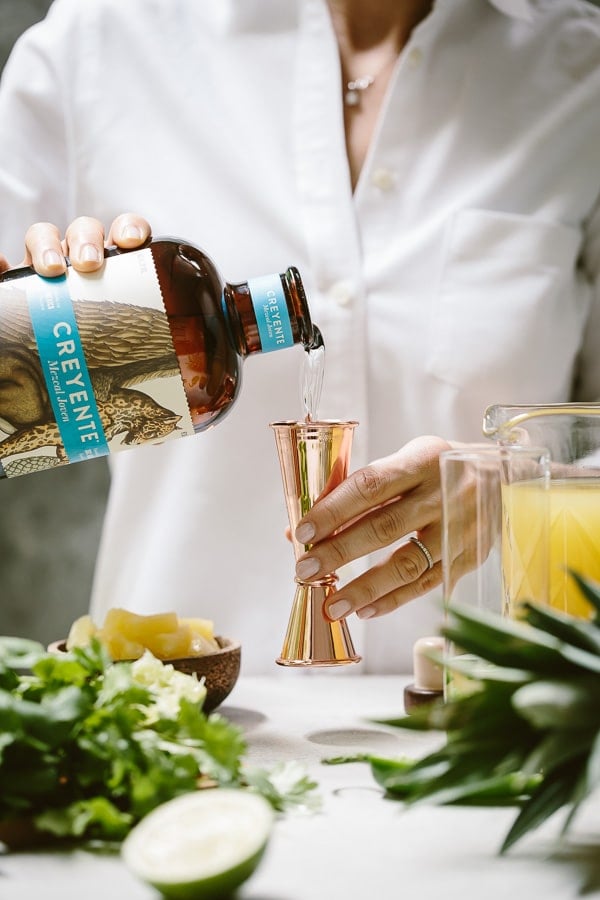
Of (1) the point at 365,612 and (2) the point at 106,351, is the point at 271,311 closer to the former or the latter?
(2) the point at 106,351

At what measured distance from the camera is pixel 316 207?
1.56 metres

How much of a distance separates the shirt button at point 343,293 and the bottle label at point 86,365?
594mm

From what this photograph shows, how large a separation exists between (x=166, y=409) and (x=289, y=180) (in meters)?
0.74

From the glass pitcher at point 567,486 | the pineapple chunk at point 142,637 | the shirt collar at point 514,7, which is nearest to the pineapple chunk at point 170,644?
the pineapple chunk at point 142,637

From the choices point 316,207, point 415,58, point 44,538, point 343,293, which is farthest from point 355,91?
point 44,538

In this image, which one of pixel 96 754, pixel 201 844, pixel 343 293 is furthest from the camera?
pixel 343 293

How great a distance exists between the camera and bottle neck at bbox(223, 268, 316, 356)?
98cm

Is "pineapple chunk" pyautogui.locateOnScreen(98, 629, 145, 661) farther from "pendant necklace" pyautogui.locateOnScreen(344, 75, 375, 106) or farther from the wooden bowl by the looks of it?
"pendant necklace" pyautogui.locateOnScreen(344, 75, 375, 106)

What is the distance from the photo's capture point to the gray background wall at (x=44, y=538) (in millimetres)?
2738

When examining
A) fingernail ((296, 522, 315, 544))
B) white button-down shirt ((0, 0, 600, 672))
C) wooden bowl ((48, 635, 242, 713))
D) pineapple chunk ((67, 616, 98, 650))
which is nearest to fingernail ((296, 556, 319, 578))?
fingernail ((296, 522, 315, 544))

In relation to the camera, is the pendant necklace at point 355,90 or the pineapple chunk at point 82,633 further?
the pendant necklace at point 355,90

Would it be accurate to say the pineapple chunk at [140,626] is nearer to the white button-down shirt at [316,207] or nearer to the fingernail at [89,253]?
the fingernail at [89,253]

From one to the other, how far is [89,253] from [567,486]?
1.62 ft

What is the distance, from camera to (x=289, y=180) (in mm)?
1593
